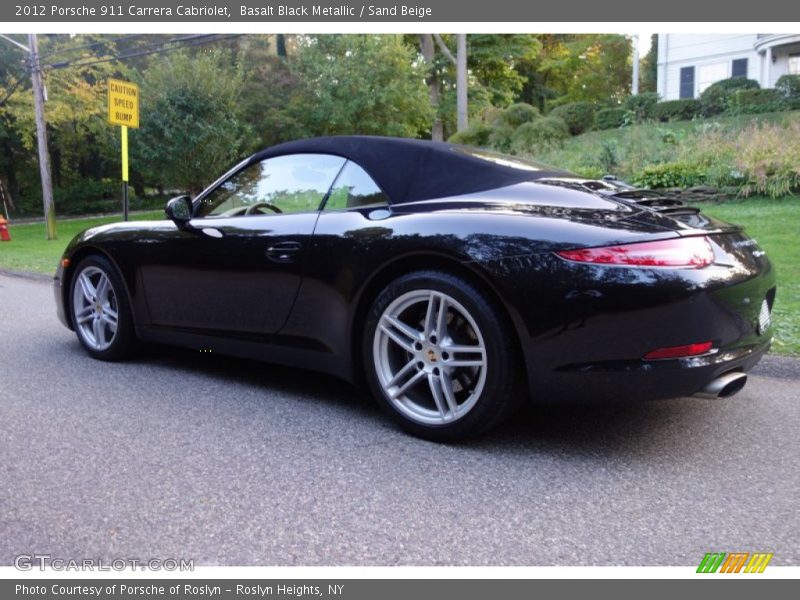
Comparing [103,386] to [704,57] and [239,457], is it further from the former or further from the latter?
[704,57]

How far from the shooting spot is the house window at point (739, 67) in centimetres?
2772

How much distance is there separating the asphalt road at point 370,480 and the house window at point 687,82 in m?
27.8

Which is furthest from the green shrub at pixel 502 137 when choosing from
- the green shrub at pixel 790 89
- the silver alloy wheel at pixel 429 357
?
the silver alloy wheel at pixel 429 357

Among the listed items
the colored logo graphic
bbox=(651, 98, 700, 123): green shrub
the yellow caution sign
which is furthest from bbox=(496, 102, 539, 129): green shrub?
the colored logo graphic

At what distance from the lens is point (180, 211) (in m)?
4.18

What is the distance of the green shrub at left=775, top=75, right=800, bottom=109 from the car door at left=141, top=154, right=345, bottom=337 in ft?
68.9

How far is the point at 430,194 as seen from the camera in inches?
136

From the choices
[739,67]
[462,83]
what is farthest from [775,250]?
[739,67]

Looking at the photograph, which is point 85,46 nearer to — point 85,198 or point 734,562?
point 85,198

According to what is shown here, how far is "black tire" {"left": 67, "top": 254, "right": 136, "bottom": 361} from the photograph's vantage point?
4621 millimetres

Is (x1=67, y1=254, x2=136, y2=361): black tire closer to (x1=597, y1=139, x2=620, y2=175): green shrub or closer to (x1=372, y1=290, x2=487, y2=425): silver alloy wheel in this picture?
(x1=372, y1=290, x2=487, y2=425): silver alloy wheel

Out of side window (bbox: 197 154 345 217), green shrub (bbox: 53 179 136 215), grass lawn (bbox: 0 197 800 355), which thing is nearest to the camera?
side window (bbox: 197 154 345 217)

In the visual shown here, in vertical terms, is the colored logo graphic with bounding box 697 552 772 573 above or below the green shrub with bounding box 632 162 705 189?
below

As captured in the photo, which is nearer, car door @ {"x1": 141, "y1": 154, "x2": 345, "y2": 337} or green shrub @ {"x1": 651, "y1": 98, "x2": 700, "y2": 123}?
car door @ {"x1": 141, "y1": 154, "x2": 345, "y2": 337}
